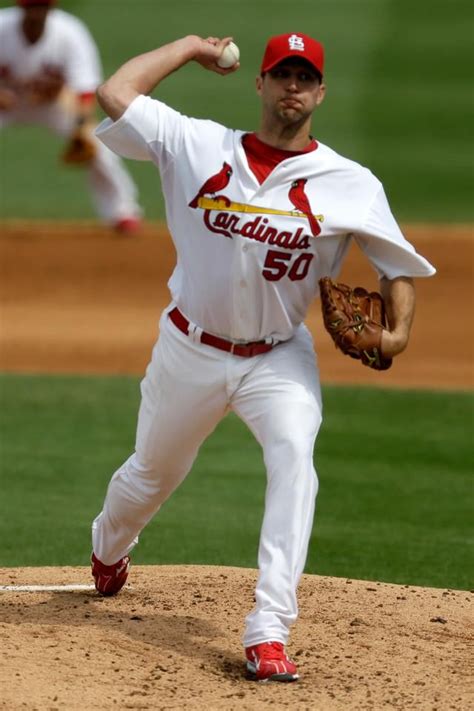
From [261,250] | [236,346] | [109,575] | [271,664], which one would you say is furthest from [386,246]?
[109,575]

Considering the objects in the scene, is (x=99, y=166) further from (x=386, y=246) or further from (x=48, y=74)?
(x=386, y=246)

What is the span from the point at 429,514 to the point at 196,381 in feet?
8.78

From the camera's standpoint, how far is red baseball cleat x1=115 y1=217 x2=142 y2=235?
14711mm

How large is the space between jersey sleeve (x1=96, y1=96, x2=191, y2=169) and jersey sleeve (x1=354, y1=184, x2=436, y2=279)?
743mm

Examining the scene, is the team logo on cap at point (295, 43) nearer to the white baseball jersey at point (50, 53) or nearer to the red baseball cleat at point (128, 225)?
the white baseball jersey at point (50, 53)

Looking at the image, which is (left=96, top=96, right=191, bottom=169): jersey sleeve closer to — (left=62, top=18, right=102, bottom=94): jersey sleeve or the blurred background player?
the blurred background player

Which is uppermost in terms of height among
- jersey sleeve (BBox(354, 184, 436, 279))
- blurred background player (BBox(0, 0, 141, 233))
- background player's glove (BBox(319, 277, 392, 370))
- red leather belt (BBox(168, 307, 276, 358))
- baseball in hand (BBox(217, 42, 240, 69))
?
baseball in hand (BBox(217, 42, 240, 69))

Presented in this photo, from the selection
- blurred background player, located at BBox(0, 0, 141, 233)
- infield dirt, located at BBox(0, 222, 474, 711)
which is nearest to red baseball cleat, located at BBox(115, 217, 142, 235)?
blurred background player, located at BBox(0, 0, 141, 233)

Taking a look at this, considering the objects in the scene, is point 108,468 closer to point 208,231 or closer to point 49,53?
point 208,231

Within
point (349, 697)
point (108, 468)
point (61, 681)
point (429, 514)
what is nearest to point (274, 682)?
point (349, 697)

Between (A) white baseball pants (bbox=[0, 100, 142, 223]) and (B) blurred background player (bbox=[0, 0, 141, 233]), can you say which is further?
(A) white baseball pants (bbox=[0, 100, 142, 223])

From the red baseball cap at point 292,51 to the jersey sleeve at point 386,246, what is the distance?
1.76 feet

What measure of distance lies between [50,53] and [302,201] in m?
9.22

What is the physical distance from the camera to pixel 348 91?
2047 cm
